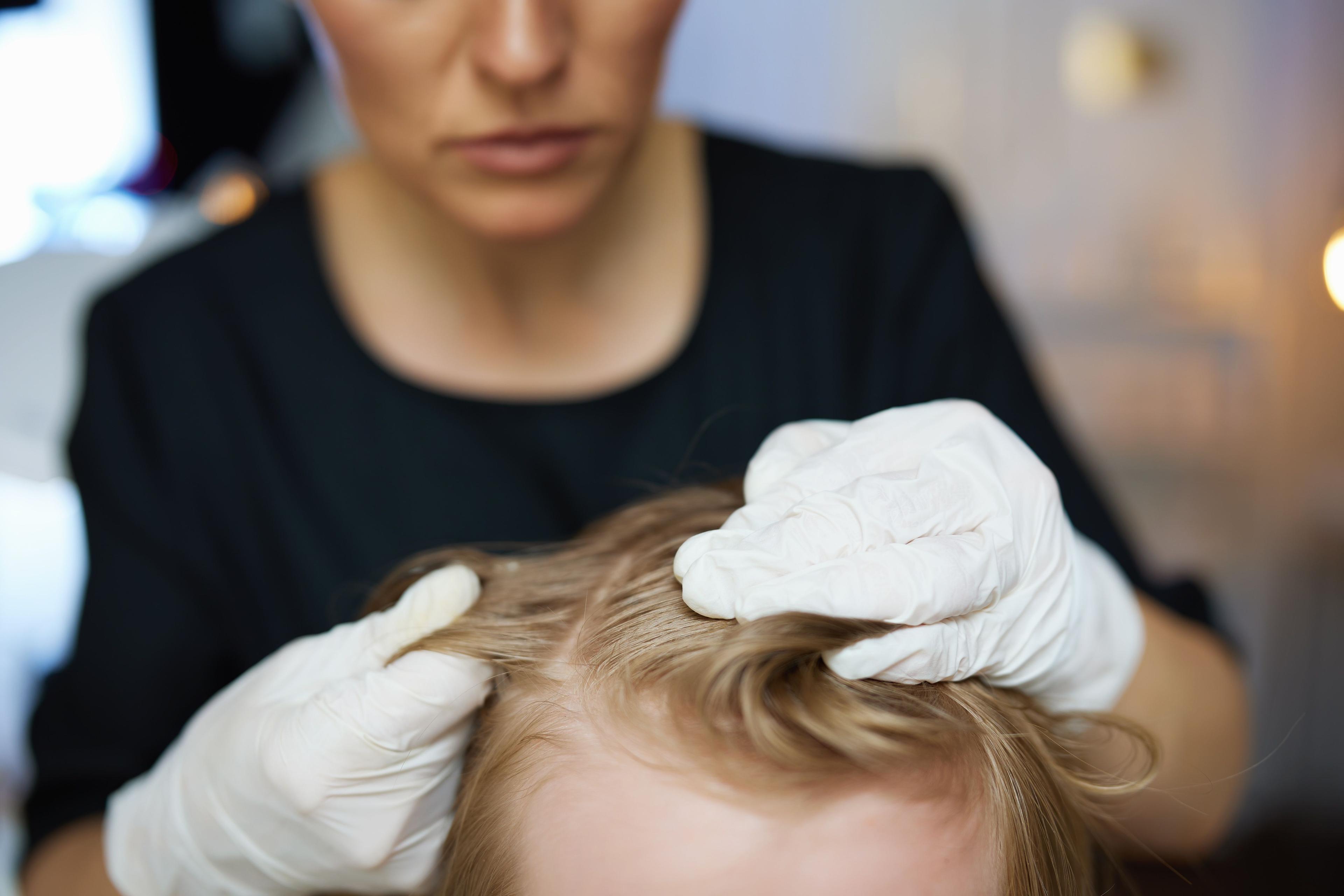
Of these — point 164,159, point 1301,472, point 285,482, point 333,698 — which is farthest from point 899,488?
point 164,159

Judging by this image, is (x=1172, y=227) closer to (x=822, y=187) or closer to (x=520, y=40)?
(x=822, y=187)

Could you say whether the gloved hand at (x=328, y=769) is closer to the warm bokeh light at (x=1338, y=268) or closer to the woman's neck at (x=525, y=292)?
the woman's neck at (x=525, y=292)

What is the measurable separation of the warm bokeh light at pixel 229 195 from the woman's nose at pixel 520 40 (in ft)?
5.07

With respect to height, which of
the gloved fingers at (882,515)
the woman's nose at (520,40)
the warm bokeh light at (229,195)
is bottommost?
the warm bokeh light at (229,195)

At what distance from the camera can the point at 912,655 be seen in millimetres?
516

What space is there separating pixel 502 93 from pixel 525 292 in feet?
1.04

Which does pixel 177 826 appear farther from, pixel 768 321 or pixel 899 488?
pixel 768 321

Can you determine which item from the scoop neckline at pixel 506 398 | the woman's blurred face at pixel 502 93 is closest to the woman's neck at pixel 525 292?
the scoop neckline at pixel 506 398

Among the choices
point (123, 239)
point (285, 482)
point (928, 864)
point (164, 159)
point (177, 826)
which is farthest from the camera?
point (164, 159)

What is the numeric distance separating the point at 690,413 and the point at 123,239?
1596mm

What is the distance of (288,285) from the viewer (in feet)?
3.40

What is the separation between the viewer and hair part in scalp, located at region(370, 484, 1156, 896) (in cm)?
49

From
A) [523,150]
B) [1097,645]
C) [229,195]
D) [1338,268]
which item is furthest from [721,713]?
[229,195]

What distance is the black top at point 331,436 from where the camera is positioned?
0.92 metres
